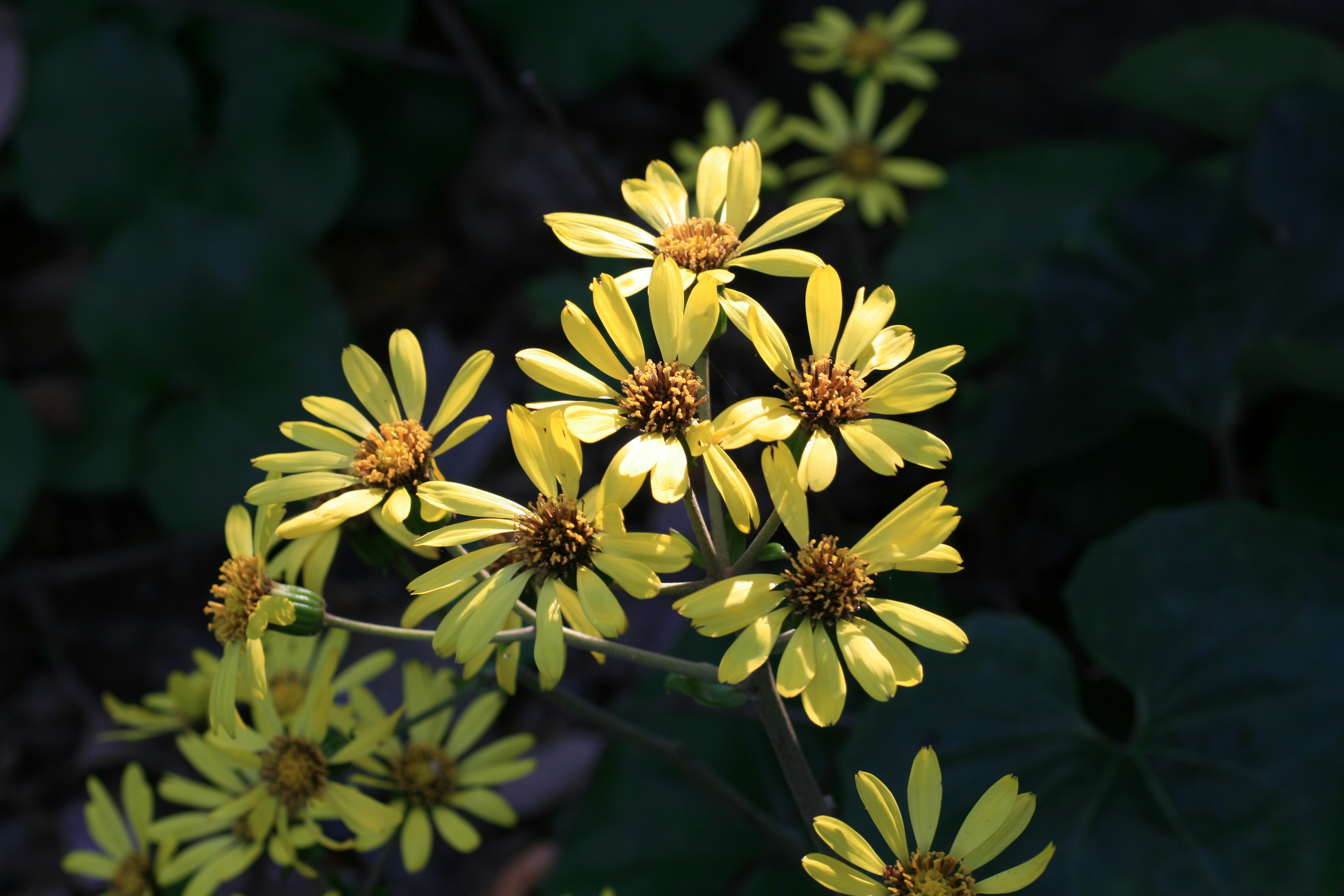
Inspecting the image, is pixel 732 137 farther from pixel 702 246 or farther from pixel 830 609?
pixel 830 609

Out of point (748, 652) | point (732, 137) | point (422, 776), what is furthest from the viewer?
point (732, 137)

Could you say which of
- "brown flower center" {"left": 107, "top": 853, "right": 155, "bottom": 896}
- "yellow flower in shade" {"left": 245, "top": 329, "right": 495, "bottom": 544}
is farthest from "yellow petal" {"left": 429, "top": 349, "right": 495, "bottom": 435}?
"brown flower center" {"left": 107, "top": 853, "right": 155, "bottom": 896}

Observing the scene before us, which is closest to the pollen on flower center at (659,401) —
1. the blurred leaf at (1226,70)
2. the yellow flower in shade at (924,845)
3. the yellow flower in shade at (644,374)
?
the yellow flower in shade at (644,374)

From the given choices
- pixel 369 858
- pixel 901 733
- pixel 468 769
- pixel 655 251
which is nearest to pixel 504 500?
pixel 655 251

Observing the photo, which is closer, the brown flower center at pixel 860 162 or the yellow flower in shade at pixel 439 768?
the yellow flower in shade at pixel 439 768

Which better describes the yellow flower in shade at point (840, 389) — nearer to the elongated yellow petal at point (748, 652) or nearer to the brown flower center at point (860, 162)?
the elongated yellow petal at point (748, 652)

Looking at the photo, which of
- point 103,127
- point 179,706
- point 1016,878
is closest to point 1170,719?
point 1016,878
